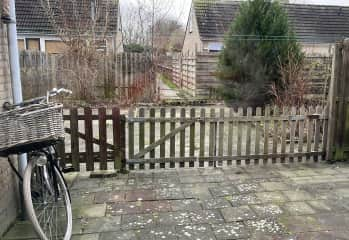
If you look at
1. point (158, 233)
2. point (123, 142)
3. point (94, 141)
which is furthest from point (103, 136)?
point (158, 233)

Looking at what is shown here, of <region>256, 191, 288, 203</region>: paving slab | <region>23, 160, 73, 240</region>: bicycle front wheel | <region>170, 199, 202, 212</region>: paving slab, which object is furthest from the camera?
<region>256, 191, 288, 203</region>: paving slab

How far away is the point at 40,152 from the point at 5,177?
465 millimetres

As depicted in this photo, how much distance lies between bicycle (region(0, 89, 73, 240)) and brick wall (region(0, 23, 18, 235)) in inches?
6.4

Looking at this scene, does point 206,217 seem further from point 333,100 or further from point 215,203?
point 333,100

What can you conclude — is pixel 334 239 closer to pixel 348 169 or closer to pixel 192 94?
pixel 348 169

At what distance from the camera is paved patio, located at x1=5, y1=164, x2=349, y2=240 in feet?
8.73

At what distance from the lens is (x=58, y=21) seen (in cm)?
1102

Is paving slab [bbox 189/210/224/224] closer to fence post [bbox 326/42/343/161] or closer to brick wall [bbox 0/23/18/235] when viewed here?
brick wall [bbox 0/23/18/235]

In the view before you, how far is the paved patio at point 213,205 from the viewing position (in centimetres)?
266

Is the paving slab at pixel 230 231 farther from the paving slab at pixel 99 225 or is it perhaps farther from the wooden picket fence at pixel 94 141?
the wooden picket fence at pixel 94 141

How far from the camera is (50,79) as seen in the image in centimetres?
965

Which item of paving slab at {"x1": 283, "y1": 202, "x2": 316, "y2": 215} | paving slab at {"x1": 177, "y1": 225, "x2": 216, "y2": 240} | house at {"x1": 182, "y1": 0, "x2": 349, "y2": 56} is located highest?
house at {"x1": 182, "y1": 0, "x2": 349, "y2": 56}

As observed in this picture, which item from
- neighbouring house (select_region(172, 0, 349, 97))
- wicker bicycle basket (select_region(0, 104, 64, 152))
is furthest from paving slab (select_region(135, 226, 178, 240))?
neighbouring house (select_region(172, 0, 349, 97))

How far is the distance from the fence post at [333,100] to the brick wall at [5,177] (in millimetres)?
3967
